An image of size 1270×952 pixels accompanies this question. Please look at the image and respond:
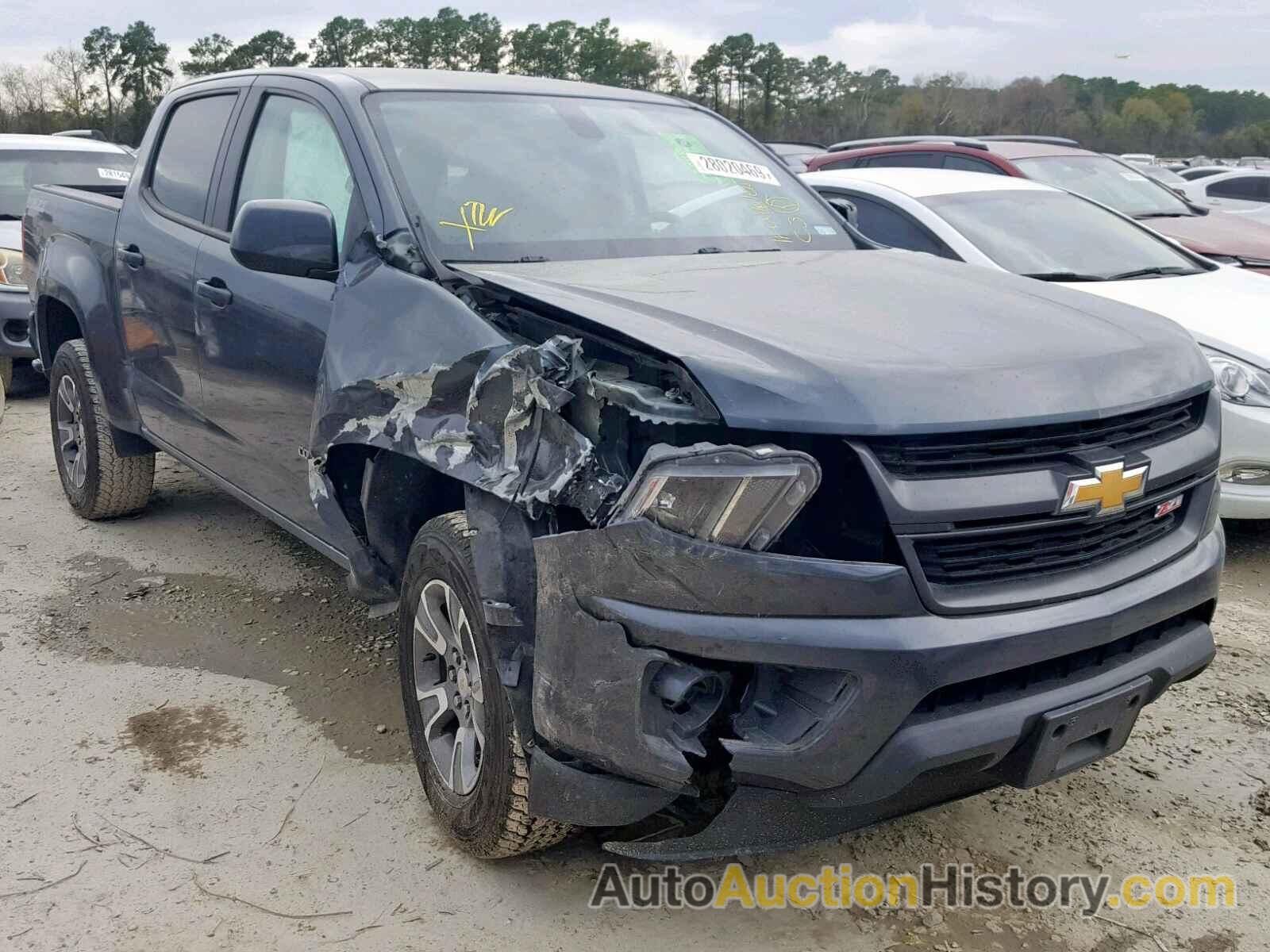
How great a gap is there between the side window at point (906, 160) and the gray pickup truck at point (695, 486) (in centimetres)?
621

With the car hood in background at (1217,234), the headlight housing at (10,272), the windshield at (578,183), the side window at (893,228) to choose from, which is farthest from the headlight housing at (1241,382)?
the headlight housing at (10,272)

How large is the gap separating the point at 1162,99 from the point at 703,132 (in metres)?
55.3

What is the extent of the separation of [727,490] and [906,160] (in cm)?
827

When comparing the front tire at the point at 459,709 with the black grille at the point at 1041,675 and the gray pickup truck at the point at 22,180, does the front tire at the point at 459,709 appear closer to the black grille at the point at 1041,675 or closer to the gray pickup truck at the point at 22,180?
the black grille at the point at 1041,675

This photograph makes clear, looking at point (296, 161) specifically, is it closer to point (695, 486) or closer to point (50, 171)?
point (695, 486)

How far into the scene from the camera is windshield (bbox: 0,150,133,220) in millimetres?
8914

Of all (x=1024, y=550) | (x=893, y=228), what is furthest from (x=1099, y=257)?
(x=1024, y=550)

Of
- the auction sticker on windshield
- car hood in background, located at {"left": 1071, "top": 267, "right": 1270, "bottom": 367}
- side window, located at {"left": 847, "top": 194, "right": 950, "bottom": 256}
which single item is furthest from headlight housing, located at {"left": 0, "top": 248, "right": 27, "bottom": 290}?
car hood in background, located at {"left": 1071, "top": 267, "right": 1270, "bottom": 367}

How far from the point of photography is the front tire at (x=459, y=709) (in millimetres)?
2574

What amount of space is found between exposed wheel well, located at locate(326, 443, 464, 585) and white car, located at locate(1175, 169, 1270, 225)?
1454 cm

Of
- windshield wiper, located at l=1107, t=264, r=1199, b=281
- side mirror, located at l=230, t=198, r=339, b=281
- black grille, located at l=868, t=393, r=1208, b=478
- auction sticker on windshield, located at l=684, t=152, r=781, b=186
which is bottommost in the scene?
windshield wiper, located at l=1107, t=264, r=1199, b=281

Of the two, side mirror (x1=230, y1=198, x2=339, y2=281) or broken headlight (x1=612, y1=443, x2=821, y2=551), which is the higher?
→ side mirror (x1=230, y1=198, x2=339, y2=281)

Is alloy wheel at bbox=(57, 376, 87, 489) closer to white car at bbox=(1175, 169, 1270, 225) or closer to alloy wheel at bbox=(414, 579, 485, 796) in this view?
alloy wheel at bbox=(414, 579, 485, 796)

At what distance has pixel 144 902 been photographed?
8.89 ft
